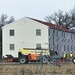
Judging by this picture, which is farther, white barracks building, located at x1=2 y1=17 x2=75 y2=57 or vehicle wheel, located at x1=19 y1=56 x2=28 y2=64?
white barracks building, located at x1=2 y1=17 x2=75 y2=57

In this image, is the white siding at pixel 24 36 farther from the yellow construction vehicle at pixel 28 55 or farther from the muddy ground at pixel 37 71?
the muddy ground at pixel 37 71

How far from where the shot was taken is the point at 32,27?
7188cm

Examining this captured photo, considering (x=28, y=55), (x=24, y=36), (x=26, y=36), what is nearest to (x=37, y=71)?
(x=28, y=55)

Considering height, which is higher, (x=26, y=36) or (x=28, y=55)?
(x=26, y=36)

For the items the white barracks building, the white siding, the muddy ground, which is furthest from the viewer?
the white siding

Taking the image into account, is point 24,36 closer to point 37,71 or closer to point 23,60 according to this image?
point 23,60

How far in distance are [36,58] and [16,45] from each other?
23.9m

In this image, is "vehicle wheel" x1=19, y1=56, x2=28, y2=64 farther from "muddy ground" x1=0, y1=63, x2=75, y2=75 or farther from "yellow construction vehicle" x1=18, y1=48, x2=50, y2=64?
"muddy ground" x1=0, y1=63, x2=75, y2=75

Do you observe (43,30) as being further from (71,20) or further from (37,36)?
(71,20)

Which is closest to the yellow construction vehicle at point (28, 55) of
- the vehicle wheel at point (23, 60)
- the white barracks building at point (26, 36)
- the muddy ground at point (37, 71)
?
the vehicle wheel at point (23, 60)

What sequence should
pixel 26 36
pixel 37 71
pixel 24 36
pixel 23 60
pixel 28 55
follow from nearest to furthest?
pixel 37 71
pixel 23 60
pixel 28 55
pixel 26 36
pixel 24 36

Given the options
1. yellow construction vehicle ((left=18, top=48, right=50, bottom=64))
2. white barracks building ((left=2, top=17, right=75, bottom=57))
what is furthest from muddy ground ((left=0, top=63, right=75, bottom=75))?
white barracks building ((left=2, top=17, right=75, bottom=57))

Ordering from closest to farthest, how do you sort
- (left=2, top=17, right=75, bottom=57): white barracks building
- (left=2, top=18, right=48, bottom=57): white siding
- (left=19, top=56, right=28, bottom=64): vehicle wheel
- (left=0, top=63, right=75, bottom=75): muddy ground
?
1. (left=0, top=63, right=75, bottom=75): muddy ground
2. (left=19, top=56, right=28, bottom=64): vehicle wheel
3. (left=2, top=17, right=75, bottom=57): white barracks building
4. (left=2, top=18, right=48, bottom=57): white siding

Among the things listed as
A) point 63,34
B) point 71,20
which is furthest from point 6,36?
point 71,20
